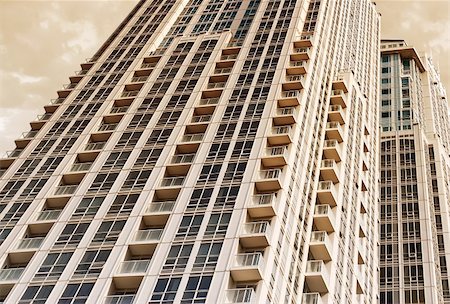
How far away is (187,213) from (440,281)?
128ft

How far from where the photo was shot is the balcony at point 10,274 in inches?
1957

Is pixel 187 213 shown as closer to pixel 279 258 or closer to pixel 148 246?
pixel 148 246

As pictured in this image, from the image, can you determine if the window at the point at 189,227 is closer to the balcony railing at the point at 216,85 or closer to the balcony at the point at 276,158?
the balcony at the point at 276,158

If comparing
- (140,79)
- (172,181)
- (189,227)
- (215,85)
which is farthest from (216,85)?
(189,227)

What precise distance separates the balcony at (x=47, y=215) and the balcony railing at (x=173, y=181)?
8.04m

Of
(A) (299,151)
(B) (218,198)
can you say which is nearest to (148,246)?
(B) (218,198)

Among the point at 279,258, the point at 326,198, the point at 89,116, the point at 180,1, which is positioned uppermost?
the point at 180,1

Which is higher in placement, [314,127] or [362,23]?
[362,23]

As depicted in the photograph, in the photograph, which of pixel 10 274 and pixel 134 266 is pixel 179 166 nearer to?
pixel 134 266

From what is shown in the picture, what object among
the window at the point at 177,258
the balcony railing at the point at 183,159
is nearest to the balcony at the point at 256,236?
the window at the point at 177,258

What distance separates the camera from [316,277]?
177 feet

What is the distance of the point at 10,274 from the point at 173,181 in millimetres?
13883

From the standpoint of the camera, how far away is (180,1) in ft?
305

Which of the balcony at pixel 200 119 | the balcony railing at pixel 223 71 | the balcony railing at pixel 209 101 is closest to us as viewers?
the balcony at pixel 200 119
